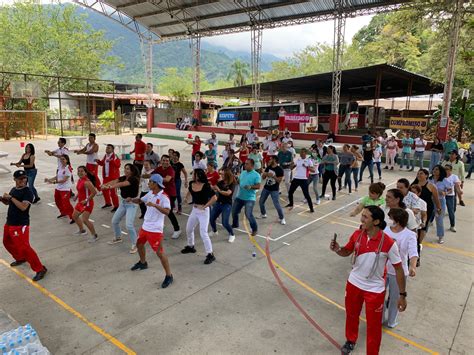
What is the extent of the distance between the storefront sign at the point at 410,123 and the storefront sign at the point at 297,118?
6755mm

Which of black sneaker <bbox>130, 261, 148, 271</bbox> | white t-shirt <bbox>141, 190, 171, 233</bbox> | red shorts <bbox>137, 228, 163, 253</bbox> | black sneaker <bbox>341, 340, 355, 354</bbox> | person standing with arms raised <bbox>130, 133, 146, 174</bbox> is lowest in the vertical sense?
black sneaker <bbox>341, 340, 355, 354</bbox>

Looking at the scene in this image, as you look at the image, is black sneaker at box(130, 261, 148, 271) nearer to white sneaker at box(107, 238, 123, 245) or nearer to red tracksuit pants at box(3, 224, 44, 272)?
white sneaker at box(107, 238, 123, 245)

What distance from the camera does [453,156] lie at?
9.53 metres

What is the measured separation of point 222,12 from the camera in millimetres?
26703

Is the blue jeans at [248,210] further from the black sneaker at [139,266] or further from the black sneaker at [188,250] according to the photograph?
the black sneaker at [139,266]

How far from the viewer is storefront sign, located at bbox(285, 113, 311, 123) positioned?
27.4m

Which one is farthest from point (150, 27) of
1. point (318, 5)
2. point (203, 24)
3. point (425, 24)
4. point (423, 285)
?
point (423, 285)

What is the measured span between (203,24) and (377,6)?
14.1 metres

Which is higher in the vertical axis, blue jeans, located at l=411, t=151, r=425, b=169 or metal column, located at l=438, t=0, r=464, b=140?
metal column, located at l=438, t=0, r=464, b=140

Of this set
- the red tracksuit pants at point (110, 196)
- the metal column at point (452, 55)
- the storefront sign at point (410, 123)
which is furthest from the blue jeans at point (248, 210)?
the storefront sign at point (410, 123)

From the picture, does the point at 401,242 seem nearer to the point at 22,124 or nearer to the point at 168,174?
the point at 168,174

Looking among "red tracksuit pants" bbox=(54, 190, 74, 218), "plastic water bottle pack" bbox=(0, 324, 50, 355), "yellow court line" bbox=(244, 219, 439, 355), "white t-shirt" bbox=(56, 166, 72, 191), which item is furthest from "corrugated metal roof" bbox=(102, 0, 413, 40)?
"plastic water bottle pack" bbox=(0, 324, 50, 355)

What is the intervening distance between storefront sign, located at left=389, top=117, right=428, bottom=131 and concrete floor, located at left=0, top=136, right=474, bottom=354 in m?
14.6

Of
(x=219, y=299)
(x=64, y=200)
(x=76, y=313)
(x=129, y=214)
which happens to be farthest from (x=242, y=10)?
(x=76, y=313)
